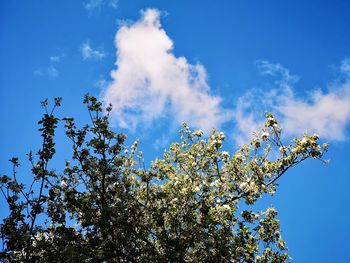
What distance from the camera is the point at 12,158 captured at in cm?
1048

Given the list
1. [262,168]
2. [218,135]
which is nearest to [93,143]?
[218,135]

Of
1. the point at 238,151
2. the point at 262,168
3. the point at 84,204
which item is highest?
the point at 238,151

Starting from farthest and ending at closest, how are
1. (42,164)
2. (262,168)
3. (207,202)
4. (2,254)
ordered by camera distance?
(262,168)
(207,202)
(42,164)
(2,254)

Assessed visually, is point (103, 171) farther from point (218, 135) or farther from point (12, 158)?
point (218, 135)

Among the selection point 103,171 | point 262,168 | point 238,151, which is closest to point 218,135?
point 238,151

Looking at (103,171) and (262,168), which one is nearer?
(103,171)

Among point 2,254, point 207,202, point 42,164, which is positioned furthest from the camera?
point 207,202

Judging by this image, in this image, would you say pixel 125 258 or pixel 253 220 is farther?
pixel 253 220

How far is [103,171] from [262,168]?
775 cm

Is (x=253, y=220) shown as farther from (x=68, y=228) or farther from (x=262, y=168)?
(x=68, y=228)

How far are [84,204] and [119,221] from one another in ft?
4.73

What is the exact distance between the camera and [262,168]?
15930mm

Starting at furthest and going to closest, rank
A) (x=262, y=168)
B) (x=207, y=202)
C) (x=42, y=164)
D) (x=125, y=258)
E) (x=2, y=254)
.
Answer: (x=262, y=168) → (x=207, y=202) → (x=125, y=258) → (x=42, y=164) → (x=2, y=254)

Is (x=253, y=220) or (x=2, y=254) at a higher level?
(x=253, y=220)
